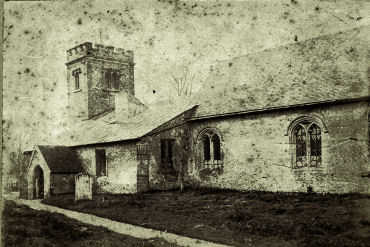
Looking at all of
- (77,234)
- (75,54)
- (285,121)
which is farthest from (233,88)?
(75,54)

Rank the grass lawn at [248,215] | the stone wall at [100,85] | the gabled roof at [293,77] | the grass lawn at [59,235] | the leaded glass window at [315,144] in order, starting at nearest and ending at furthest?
1. the grass lawn at [248,215]
2. the grass lawn at [59,235]
3. the gabled roof at [293,77]
4. the leaded glass window at [315,144]
5. the stone wall at [100,85]

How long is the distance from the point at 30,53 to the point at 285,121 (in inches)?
457

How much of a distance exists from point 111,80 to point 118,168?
1506cm

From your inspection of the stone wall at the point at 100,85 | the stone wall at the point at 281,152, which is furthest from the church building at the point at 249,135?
the stone wall at the point at 100,85

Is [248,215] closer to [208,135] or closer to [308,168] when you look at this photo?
[308,168]

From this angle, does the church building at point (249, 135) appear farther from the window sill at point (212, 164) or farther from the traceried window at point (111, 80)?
the traceried window at point (111, 80)

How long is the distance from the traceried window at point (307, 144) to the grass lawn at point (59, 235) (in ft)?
30.7

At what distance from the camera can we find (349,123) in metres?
17.7

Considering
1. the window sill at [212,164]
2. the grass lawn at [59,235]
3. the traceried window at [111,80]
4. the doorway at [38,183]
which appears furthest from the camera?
the traceried window at [111,80]

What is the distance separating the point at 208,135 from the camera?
901 inches

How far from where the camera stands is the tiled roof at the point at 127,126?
930 inches

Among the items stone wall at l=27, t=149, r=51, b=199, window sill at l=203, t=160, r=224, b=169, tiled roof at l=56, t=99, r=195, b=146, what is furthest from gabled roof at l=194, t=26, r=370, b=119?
stone wall at l=27, t=149, r=51, b=199

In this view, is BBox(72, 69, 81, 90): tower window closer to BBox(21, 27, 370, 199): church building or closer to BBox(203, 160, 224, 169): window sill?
BBox(21, 27, 370, 199): church building

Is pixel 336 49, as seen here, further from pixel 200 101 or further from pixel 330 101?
pixel 200 101
